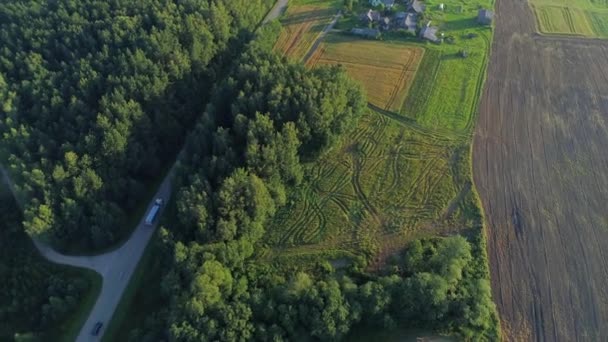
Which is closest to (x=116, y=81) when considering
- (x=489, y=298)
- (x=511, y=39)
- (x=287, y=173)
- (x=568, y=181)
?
(x=287, y=173)

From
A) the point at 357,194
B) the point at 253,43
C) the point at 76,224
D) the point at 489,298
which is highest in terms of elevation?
the point at 253,43

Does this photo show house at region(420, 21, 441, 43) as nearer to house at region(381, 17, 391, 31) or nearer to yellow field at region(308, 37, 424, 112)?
yellow field at region(308, 37, 424, 112)

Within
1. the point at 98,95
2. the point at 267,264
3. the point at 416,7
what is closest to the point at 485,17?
the point at 416,7

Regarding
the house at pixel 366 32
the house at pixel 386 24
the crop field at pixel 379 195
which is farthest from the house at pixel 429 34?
the crop field at pixel 379 195

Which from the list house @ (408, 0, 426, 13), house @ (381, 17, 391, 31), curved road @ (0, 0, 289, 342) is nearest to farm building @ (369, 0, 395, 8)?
house @ (408, 0, 426, 13)

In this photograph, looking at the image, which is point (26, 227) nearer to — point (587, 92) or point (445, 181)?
point (445, 181)

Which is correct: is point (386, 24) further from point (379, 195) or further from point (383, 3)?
point (379, 195)
